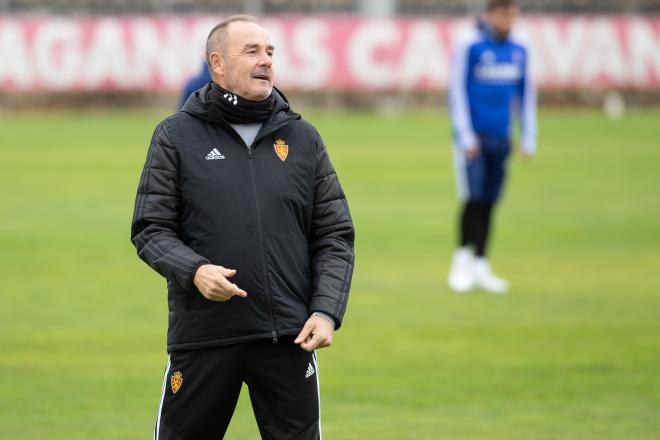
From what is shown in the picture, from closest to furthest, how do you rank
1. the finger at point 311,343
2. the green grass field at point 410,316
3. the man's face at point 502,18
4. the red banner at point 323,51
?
the finger at point 311,343
the green grass field at point 410,316
the man's face at point 502,18
the red banner at point 323,51

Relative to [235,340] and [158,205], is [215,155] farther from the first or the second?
[235,340]

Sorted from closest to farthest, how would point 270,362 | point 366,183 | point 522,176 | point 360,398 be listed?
point 270,362 → point 360,398 → point 366,183 → point 522,176

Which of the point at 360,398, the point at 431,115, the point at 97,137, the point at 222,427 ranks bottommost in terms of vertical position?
the point at 431,115

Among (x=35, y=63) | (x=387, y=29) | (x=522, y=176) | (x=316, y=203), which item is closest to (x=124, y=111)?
(x=35, y=63)

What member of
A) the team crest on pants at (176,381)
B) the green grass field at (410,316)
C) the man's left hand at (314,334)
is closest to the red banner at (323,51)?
the green grass field at (410,316)

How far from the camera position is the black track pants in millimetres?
4980

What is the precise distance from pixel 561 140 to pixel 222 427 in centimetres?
2366

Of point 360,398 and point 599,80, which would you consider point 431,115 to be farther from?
point 360,398

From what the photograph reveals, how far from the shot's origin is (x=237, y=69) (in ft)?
16.4

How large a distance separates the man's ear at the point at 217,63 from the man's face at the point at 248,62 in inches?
1.2

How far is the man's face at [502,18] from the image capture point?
1216 centimetres

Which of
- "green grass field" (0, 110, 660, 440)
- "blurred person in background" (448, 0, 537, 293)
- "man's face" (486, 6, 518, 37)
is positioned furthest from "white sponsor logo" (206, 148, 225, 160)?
"man's face" (486, 6, 518, 37)

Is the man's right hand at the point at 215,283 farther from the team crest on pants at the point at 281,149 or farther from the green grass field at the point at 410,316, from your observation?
the green grass field at the point at 410,316

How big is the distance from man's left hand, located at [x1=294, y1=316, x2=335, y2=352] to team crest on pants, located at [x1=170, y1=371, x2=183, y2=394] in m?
0.48
